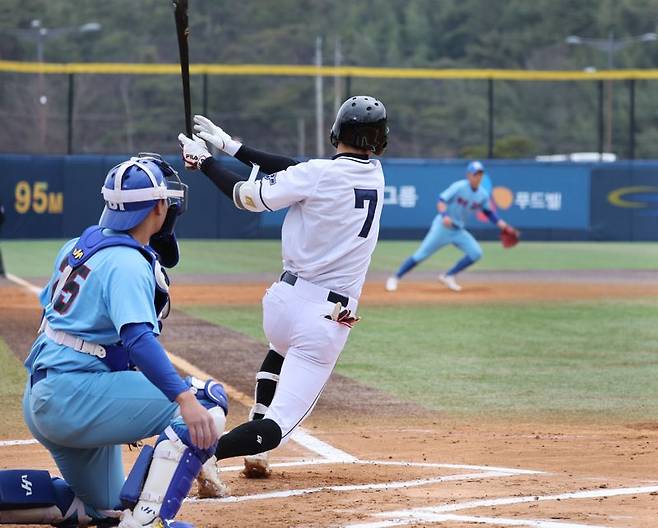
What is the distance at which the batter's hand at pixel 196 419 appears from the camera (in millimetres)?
4438

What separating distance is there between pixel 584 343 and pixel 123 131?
35809 mm

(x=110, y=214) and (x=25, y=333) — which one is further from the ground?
(x=110, y=214)

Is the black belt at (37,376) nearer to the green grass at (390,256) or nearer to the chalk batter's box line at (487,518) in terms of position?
the chalk batter's box line at (487,518)

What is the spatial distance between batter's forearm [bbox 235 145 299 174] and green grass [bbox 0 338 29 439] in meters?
2.47

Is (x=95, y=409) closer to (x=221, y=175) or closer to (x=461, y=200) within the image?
(x=221, y=175)

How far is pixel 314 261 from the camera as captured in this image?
5.97m

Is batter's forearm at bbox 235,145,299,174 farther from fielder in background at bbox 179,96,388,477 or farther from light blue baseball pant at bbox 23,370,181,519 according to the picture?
light blue baseball pant at bbox 23,370,181,519

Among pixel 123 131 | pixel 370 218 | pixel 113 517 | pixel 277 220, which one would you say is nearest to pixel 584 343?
pixel 370 218

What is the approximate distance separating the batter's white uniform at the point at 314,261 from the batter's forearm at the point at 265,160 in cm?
31

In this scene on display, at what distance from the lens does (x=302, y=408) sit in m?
5.86

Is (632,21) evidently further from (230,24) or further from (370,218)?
(370,218)

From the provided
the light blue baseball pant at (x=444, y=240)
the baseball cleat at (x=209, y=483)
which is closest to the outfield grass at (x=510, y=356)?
the light blue baseball pant at (x=444, y=240)

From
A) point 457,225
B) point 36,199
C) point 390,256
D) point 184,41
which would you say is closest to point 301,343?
point 184,41

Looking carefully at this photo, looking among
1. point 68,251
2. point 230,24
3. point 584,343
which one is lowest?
point 584,343
